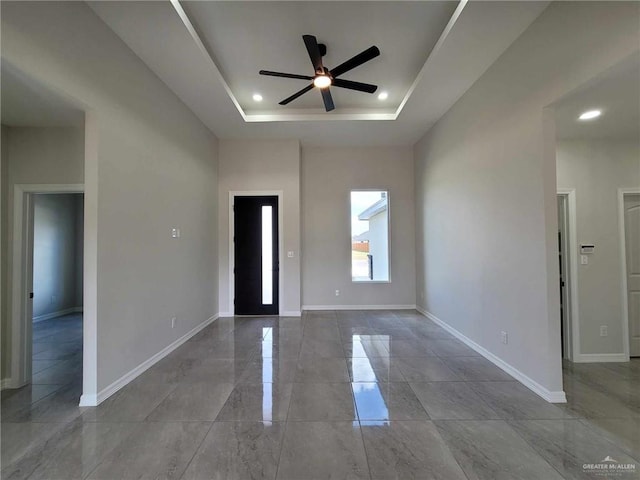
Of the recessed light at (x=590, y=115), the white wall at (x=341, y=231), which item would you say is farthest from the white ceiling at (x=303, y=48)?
the white wall at (x=341, y=231)

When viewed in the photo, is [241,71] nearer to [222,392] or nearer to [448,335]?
[222,392]

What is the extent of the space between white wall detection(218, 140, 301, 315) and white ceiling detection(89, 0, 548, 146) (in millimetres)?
896

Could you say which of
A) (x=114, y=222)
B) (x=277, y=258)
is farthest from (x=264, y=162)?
(x=114, y=222)

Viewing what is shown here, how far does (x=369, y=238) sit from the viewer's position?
233 inches

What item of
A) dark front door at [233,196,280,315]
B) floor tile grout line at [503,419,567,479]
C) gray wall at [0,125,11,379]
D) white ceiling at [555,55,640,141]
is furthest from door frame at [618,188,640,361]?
gray wall at [0,125,11,379]

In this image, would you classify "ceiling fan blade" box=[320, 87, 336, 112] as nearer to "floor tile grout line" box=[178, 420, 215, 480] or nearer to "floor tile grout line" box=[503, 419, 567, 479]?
"floor tile grout line" box=[178, 420, 215, 480]

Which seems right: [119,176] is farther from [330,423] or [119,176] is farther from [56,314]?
[56,314]

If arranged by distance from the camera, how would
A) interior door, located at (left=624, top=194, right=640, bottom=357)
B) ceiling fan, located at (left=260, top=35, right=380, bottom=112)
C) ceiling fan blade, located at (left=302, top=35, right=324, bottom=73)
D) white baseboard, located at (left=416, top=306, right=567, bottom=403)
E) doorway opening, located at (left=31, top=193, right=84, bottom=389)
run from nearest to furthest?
white baseboard, located at (left=416, top=306, right=567, bottom=403) → ceiling fan blade, located at (left=302, top=35, right=324, bottom=73) → ceiling fan, located at (left=260, top=35, right=380, bottom=112) → interior door, located at (left=624, top=194, right=640, bottom=357) → doorway opening, located at (left=31, top=193, right=84, bottom=389)

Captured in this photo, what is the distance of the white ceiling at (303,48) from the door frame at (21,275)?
171cm

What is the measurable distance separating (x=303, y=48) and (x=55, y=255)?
20.5 feet

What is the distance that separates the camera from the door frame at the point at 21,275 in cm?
266

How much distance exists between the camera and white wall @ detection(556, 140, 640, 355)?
3178mm

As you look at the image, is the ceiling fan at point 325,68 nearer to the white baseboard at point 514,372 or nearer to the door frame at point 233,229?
the door frame at point 233,229

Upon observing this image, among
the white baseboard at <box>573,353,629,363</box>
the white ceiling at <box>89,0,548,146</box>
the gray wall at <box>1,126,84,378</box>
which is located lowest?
the white baseboard at <box>573,353,629,363</box>
